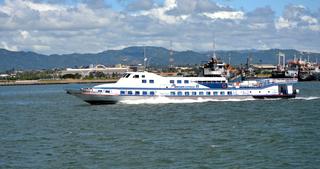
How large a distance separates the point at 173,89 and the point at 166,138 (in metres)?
38.2

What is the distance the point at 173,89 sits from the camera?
86.3m

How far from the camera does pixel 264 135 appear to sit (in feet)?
160

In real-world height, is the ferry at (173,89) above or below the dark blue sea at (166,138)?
above

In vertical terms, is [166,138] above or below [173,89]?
below

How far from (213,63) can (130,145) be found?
15467cm

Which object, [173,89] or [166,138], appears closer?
[166,138]

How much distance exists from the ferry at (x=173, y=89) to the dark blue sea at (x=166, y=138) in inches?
238

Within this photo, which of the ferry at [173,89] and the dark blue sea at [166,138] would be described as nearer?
the dark blue sea at [166,138]

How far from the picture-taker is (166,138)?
48.3 m

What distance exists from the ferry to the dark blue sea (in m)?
6.06

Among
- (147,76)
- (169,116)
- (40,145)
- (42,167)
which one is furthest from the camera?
(147,76)

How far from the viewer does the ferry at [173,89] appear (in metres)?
83.2

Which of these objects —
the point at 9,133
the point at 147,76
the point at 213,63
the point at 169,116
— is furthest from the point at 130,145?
the point at 213,63

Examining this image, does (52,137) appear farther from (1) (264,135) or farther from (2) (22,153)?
(1) (264,135)
